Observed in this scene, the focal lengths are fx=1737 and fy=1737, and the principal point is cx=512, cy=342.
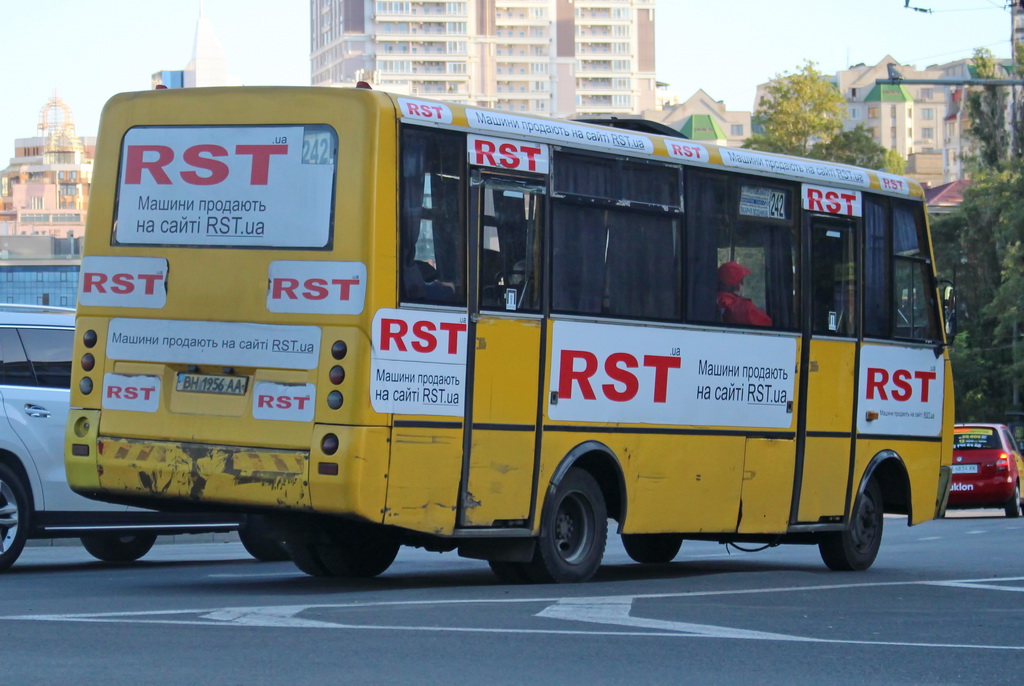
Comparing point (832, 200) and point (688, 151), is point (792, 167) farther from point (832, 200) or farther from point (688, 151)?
point (688, 151)

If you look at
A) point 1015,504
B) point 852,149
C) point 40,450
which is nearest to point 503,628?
point 40,450

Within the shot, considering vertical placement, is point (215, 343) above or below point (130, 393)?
above

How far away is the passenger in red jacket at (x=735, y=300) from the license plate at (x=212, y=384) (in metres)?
4.11

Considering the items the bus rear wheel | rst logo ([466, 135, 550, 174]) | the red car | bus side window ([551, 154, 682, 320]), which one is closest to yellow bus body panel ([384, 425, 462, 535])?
the bus rear wheel

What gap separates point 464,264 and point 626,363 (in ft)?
5.88

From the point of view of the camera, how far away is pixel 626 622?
912 centimetres

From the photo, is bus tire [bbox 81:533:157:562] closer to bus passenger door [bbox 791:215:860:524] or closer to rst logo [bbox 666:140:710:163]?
bus passenger door [bbox 791:215:860:524]

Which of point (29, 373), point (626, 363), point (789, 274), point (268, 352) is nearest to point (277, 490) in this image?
point (268, 352)

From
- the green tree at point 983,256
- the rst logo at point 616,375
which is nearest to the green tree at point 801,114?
the green tree at point 983,256

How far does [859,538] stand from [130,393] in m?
6.84

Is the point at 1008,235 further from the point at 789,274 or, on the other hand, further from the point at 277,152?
the point at 277,152

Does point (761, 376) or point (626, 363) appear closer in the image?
point (626, 363)

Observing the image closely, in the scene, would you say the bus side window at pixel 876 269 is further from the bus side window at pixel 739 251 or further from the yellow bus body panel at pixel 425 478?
the yellow bus body panel at pixel 425 478

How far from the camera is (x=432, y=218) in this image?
1070 centimetres
